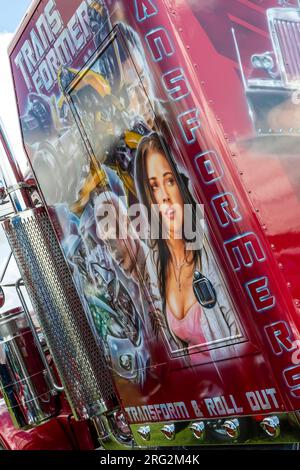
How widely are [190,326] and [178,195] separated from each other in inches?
24.8

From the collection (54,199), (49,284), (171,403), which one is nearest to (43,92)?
(54,199)

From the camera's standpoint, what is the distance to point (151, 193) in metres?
3.80

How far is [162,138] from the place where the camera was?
3.63 metres

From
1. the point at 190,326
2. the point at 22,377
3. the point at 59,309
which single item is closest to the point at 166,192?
the point at 190,326

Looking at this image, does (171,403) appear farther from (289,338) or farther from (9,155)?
(9,155)

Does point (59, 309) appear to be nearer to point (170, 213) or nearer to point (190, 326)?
point (190, 326)

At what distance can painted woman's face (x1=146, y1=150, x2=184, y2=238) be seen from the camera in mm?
3646

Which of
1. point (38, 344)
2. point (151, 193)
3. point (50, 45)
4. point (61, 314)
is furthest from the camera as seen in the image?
point (38, 344)

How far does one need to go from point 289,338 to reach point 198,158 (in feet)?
2.76

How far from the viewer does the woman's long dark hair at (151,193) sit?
3590mm

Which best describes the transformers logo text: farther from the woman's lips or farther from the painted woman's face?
the woman's lips

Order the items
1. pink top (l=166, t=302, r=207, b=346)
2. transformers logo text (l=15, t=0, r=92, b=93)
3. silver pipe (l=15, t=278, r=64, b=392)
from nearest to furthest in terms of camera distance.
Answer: pink top (l=166, t=302, r=207, b=346)
transformers logo text (l=15, t=0, r=92, b=93)
silver pipe (l=15, t=278, r=64, b=392)

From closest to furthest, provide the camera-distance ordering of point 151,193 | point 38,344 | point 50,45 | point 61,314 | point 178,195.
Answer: point 178,195 → point 151,193 → point 50,45 → point 61,314 → point 38,344

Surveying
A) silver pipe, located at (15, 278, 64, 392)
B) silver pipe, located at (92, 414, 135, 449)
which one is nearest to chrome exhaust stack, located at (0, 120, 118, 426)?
silver pipe, located at (92, 414, 135, 449)
